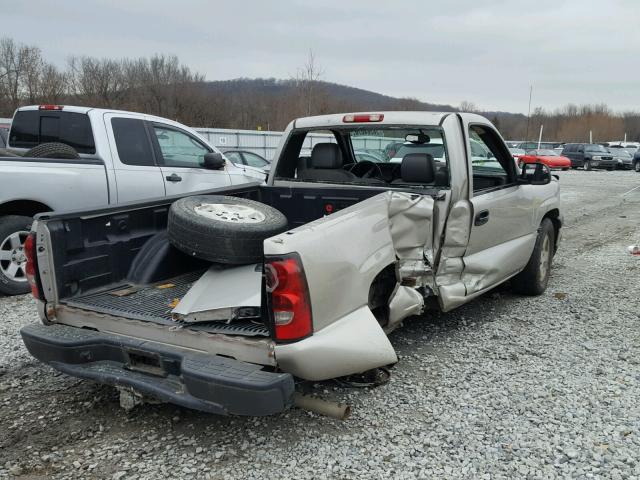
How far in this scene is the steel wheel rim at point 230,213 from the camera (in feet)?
12.5

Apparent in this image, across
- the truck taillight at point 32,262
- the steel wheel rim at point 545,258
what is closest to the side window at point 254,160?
the steel wheel rim at point 545,258

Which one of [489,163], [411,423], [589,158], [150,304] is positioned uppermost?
[489,163]

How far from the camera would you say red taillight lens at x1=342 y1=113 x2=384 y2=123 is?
185 inches

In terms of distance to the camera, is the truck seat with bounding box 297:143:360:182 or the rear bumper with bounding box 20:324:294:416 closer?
the rear bumper with bounding box 20:324:294:416

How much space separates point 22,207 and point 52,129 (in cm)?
136

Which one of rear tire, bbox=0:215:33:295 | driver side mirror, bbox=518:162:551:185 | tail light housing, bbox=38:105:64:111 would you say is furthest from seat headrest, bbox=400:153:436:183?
tail light housing, bbox=38:105:64:111

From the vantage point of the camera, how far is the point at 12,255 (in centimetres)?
579

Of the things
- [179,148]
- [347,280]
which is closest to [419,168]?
[347,280]

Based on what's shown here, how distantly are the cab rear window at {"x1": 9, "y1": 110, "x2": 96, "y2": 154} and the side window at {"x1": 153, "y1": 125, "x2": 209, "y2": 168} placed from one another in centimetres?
82

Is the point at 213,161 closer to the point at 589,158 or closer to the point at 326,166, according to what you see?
the point at 326,166

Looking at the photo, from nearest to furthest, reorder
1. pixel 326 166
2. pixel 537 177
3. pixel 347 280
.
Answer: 1. pixel 347 280
2. pixel 326 166
3. pixel 537 177

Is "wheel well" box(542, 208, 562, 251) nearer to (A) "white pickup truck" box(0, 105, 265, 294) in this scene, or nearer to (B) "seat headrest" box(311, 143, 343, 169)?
(B) "seat headrest" box(311, 143, 343, 169)

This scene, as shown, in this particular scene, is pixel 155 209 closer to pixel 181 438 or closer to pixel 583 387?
pixel 181 438

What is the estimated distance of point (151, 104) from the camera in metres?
50.0
